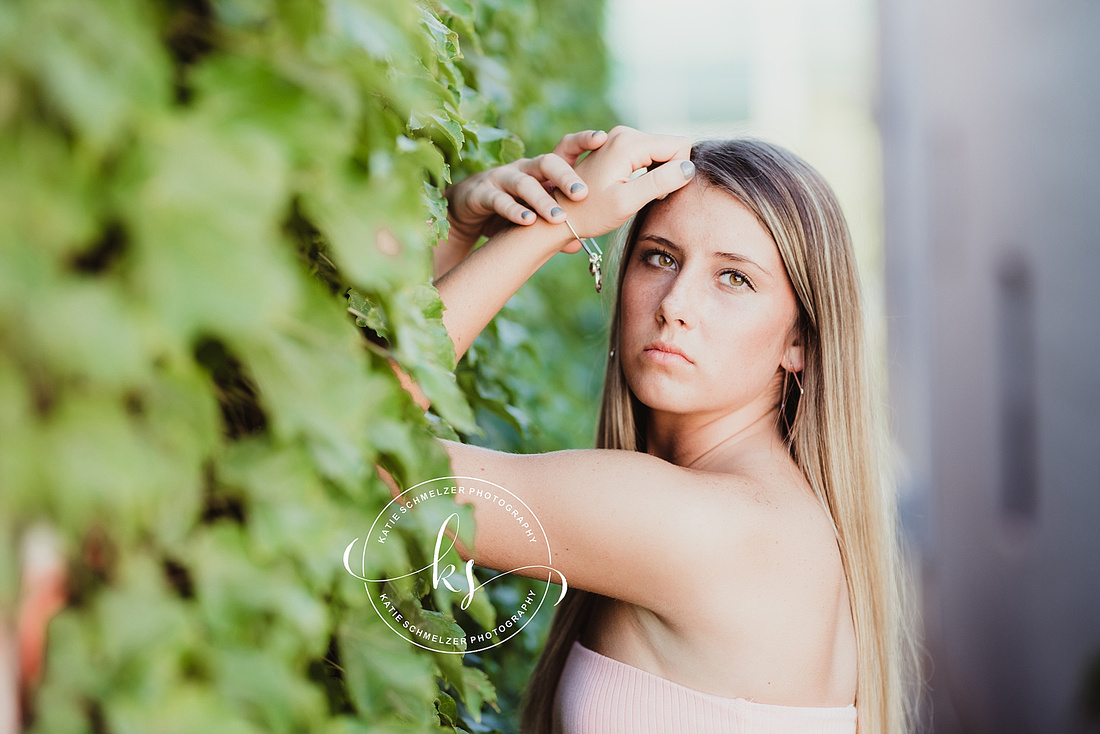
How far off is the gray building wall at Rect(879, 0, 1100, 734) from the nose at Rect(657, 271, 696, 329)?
2134 mm

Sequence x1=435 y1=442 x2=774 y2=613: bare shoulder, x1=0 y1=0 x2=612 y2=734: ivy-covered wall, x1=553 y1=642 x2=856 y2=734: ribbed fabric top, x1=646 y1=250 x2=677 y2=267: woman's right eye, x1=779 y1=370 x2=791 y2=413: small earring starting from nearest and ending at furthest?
x1=0 y1=0 x2=612 y2=734: ivy-covered wall, x1=435 y1=442 x2=774 y2=613: bare shoulder, x1=553 y1=642 x2=856 y2=734: ribbed fabric top, x1=646 y1=250 x2=677 y2=267: woman's right eye, x1=779 y1=370 x2=791 y2=413: small earring

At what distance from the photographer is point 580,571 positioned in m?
1.59

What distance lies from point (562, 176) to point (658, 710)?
111 cm

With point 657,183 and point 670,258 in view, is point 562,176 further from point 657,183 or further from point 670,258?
point 670,258

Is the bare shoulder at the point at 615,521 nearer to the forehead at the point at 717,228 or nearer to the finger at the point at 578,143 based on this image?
the forehead at the point at 717,228

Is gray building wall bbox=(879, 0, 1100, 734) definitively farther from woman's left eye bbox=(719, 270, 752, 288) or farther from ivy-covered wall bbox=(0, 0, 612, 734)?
ivy-covered wall bbox=(0, 0, 612, 734)

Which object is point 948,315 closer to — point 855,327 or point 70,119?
point 855,327

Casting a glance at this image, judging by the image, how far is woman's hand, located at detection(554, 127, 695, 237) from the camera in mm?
1821

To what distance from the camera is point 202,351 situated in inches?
31.1

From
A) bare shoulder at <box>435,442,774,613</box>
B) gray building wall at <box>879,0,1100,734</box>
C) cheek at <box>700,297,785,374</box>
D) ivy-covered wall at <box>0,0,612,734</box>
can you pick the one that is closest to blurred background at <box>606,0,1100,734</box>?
gray building wall at <box>879,0,1100,734</box>

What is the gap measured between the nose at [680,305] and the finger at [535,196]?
28cm

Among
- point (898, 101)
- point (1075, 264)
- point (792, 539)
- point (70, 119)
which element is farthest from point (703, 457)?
point (898, 101)

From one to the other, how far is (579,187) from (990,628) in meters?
7.09

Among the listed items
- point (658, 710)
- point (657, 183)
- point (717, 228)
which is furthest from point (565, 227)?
point (658, 710)
